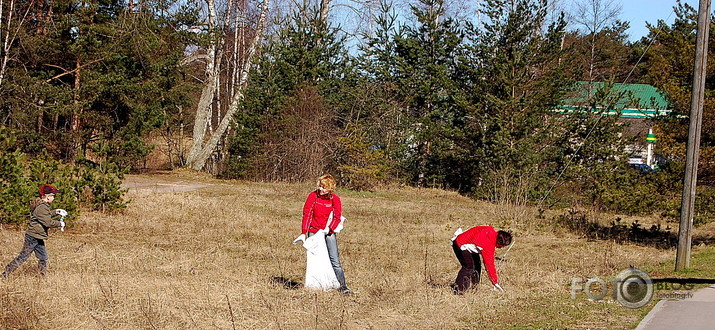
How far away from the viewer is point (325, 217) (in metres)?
9.54

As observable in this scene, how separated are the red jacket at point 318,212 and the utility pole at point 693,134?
6.61 metres

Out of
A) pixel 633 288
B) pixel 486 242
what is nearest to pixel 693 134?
pixel 633 288

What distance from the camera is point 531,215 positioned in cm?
2139

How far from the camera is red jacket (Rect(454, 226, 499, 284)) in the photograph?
9.14 metres

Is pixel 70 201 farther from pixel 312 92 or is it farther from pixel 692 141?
pixel 312 92

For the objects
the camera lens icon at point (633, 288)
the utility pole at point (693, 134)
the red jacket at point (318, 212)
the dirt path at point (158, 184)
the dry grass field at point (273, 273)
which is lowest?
the dry grass field at point (273, 273)

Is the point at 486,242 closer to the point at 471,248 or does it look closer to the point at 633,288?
the point at 471,248

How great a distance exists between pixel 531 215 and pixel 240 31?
1061 inches

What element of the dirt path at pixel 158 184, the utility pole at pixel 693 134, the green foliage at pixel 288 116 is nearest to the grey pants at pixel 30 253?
the utility pole at pixel 693 134

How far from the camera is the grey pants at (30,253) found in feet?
31.4

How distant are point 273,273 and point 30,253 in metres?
Answer: 3.64

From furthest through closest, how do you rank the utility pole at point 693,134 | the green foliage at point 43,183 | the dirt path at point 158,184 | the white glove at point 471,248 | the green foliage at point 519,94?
the green foliage at point 519,94 < the dirt path at point 158,184 < the green foliage at point 43,183 < the utility pole at point 693,134 < the white glove at point 471,248

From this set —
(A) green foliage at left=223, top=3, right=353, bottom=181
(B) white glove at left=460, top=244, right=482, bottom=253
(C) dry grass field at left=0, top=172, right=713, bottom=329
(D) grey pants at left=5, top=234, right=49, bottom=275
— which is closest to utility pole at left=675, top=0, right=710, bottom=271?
(C) dry grass field at left=0, top=172, right=713, bottom=329

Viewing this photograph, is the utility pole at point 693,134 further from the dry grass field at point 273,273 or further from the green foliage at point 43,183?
the green foliage at point 43,183
